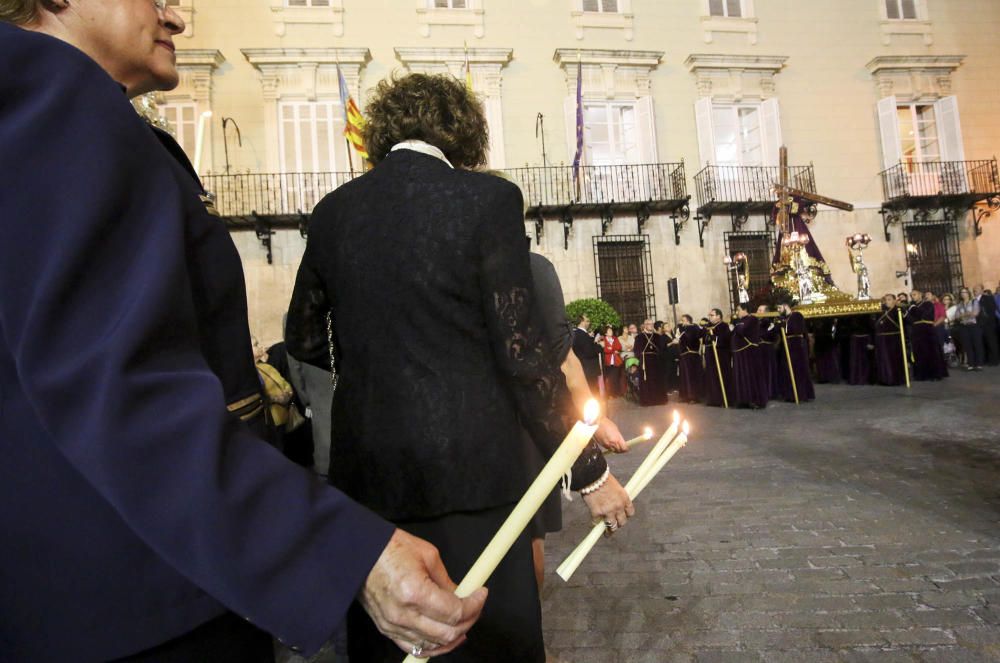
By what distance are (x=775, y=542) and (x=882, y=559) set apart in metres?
0.53

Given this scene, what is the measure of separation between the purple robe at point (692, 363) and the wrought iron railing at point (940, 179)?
391 inches

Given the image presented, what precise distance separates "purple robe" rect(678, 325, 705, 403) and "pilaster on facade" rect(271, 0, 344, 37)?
12.1m

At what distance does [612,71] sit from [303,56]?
337 inches

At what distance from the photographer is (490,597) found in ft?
4.58

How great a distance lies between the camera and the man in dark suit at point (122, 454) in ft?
1.94

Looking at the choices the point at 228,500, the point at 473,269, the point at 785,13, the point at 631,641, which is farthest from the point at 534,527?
the point at 785,13

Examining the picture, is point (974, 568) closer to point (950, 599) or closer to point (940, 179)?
point (950, 599)

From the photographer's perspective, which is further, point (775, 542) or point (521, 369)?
point (775, 542)

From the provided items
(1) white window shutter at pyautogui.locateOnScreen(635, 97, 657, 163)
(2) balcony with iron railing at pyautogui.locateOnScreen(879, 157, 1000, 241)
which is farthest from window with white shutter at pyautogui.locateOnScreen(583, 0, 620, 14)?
(2) balcony with iron railing at pyautogui.locateOnScreen(879, 157, 1000, 241)

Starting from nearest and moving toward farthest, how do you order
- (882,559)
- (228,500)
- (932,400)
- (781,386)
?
(228,500)
(882,559)
(932,400)
(781,386)

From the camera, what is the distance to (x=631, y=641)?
2381 mm

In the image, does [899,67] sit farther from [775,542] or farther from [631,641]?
[631,641]

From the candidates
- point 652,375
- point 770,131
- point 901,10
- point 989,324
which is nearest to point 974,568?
point 652,375

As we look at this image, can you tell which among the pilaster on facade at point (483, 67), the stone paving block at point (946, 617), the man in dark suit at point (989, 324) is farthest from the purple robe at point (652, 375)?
the stone paving block at point (946, 617)
